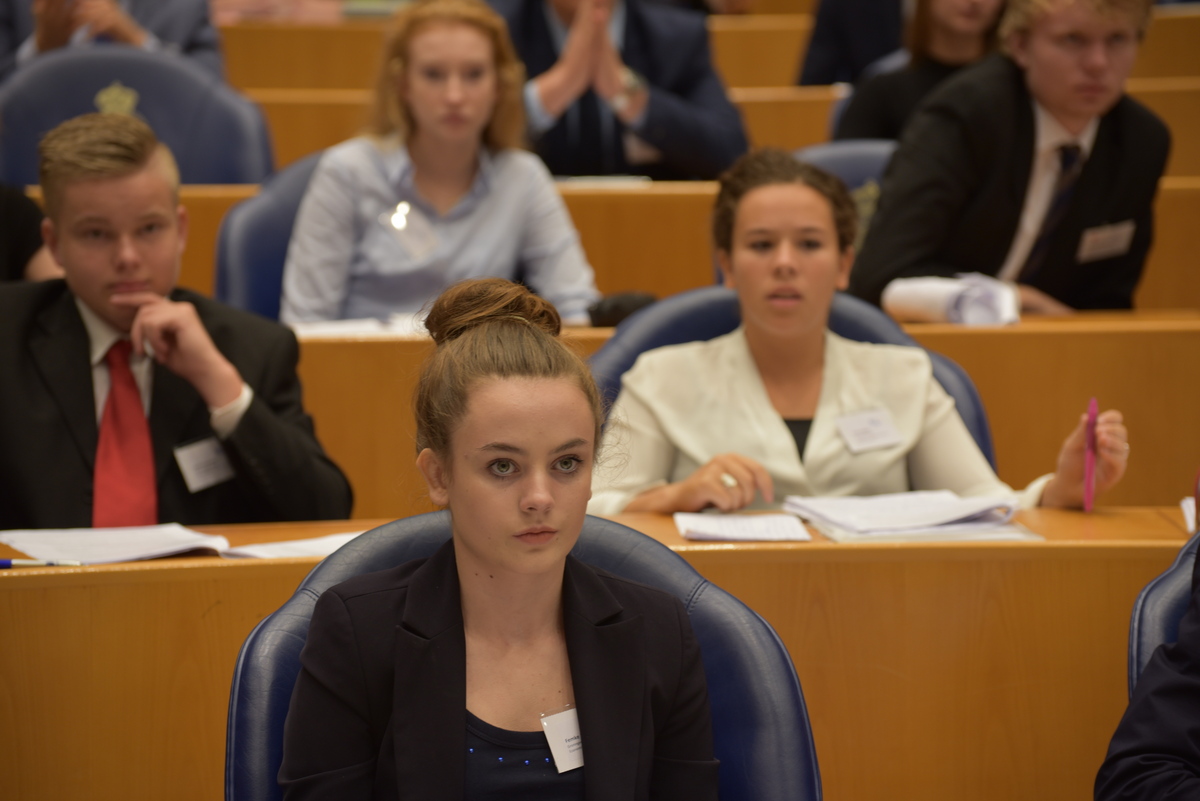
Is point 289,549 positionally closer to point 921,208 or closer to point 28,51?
point 921,208

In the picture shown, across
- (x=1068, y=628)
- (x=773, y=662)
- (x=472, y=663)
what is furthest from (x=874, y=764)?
(x=472, y=663)

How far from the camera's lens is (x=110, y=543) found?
1.67m

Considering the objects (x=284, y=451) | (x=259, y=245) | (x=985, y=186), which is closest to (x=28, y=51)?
(x=259, y=245)

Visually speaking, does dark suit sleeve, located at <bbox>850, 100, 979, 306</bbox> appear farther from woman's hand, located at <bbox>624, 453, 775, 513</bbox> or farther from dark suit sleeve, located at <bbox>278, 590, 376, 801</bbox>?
dark suit sleeve, located at <bbox>278, 590, 376, 801</bbox>

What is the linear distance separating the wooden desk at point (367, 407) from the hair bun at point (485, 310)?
1088mm

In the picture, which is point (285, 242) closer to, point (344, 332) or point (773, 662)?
point (344, 332)

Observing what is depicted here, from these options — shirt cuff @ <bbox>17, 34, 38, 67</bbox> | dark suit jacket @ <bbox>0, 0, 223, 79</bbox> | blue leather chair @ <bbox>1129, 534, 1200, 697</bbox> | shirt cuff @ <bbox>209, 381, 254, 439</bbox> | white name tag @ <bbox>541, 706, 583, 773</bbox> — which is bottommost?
white name tag @ <bbox>541, 706, 583, 773</bbox>

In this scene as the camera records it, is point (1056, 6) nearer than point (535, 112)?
Yes

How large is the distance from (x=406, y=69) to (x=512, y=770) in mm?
2163

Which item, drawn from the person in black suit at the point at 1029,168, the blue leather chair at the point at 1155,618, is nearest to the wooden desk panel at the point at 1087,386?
the person in black suit at the point at 1029,168

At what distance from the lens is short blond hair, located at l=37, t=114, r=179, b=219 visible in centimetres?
198

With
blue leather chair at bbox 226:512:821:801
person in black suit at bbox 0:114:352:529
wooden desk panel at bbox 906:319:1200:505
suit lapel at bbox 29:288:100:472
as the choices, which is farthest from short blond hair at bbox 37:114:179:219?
wooden desk panel at bbox 906:319:1200:505

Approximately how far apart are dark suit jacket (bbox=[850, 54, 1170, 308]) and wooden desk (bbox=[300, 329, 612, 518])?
0.80m

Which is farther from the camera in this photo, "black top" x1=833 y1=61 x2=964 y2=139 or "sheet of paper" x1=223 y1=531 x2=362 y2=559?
"black top" x1=833 y1=61 x2=964 y2=139
